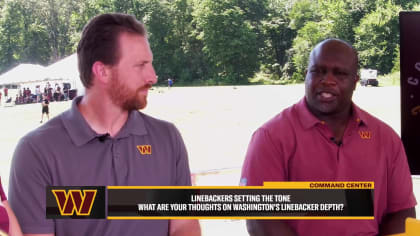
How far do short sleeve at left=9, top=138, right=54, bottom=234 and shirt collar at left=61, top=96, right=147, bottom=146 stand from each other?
0.13 m

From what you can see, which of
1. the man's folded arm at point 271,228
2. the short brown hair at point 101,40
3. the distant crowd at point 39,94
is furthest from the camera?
the distant crowd at point 39,94

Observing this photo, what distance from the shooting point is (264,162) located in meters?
1.56

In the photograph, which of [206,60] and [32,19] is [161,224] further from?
[206,60]

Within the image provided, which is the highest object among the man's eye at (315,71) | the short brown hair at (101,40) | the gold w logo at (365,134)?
the short brown hair at (101,40)

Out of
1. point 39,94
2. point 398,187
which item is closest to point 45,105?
point 39,94

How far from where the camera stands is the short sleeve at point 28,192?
1.20 metres

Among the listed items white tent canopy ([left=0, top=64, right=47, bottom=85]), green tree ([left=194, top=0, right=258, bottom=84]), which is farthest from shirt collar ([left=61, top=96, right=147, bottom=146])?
green tree ([left=194, top=0, right=258, bottom=84])

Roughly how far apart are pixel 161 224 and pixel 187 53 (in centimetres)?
249

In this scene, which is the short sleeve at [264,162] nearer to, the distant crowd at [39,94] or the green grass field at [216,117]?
the green grass field at [216,117]

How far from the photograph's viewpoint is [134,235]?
4.14ft

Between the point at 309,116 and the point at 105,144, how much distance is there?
73cm

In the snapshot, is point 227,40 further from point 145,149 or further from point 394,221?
point 145,149

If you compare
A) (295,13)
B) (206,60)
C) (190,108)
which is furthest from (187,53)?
(190,108)

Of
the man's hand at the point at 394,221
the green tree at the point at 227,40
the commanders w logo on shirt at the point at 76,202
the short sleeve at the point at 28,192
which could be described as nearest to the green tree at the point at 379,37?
the green tree at the point at 227,40
